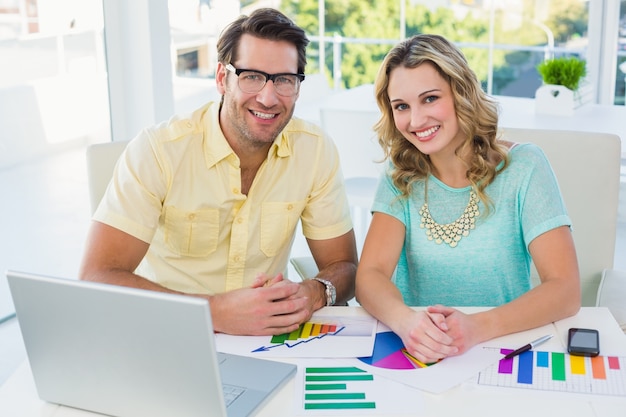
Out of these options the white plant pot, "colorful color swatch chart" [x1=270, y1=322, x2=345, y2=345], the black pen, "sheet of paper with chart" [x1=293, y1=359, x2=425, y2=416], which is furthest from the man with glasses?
the white plant pot

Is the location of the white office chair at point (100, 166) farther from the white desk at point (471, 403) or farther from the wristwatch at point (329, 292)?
the white desk at point (471, 403)

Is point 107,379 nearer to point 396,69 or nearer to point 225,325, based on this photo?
point 225,325

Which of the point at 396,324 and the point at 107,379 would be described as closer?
the point at 107,379

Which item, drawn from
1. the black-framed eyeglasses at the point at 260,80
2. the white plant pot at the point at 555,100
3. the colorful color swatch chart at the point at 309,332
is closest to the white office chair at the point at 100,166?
the black-framed eyeglasses at the point at 260,80

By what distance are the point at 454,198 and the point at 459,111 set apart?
20 centimetres

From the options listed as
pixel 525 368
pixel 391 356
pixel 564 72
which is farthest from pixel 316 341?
pixel 564 72

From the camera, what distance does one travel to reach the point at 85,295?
1.20 meters

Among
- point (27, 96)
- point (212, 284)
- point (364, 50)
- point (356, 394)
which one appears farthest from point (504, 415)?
point (364, 50)

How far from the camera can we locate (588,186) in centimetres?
227

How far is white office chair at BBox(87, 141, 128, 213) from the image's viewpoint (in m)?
2.15

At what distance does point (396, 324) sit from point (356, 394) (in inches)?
11.3

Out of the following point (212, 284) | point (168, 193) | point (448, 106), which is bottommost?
point (212, 284)

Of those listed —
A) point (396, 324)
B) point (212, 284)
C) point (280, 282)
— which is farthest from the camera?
point (212, 284)

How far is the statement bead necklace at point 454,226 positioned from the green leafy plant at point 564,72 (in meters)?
1.77
